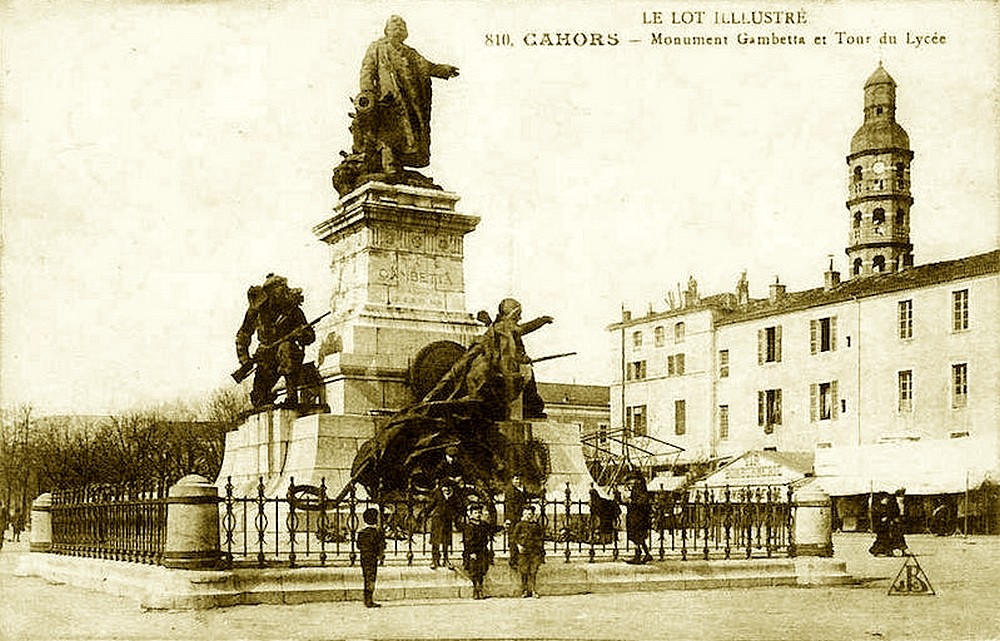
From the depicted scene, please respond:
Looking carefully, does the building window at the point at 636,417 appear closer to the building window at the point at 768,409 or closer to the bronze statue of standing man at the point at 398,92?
the building window at the point at 768,409

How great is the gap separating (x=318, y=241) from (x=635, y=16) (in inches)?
309

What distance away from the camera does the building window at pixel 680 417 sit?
6112cm

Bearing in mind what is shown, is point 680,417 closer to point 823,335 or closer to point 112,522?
point 823,335

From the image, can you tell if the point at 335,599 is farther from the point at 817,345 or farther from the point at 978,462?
the point at 817,345

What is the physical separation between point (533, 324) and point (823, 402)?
36.0m

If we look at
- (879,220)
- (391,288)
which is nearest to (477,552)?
(391,288)

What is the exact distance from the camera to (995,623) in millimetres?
13406

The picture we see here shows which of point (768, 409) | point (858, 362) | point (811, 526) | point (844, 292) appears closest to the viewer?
point (811, 526)

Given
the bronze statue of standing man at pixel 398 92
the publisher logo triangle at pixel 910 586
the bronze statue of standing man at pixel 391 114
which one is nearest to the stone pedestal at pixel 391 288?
the bronze statue of standing man at pixel 391 114

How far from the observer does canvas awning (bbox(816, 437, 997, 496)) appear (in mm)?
37219

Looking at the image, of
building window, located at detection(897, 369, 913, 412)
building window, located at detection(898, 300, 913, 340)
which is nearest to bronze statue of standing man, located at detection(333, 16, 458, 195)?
building window, located at detection(897, 369, 913, 412)

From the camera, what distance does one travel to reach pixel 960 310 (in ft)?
149

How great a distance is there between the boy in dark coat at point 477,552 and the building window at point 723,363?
45155mm

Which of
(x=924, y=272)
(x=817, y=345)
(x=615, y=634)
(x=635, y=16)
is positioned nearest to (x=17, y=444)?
(x=817, y=345)
